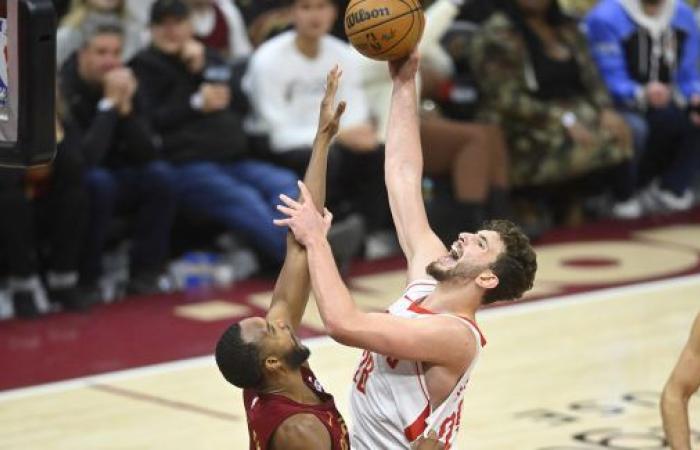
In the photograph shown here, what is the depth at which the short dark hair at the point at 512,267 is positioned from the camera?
16.7ft

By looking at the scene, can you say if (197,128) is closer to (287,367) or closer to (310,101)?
(310,101)

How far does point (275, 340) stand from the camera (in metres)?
4.92

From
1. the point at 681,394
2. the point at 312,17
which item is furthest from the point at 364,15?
the point at 312,17

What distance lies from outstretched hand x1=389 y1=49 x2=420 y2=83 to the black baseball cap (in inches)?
179

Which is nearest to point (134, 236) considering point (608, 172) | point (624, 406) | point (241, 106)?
point (241, 106)

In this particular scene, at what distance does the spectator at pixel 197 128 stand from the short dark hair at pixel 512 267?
16.4 feet

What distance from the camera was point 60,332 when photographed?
29.8ft

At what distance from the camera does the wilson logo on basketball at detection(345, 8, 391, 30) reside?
559 centimetres

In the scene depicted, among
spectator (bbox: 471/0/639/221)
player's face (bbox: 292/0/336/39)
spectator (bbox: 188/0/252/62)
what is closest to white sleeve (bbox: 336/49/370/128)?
player's face (bbox: 292/0/336/39)

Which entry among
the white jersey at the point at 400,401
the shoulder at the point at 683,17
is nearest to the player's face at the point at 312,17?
the shoulder at the point at 683,17

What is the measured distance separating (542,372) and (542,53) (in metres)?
4.15

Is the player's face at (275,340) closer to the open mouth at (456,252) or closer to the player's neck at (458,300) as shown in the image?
the player's neck at (458,300)

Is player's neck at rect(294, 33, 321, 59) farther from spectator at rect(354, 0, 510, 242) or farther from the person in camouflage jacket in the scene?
the person in camouflage jacket

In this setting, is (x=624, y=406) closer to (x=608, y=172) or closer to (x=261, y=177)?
(x=261, y=177)
